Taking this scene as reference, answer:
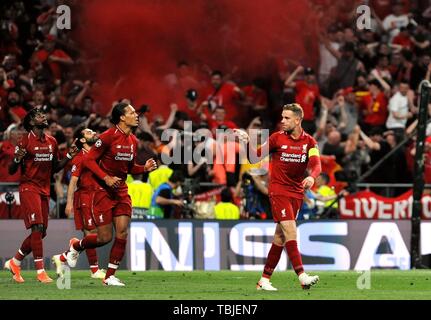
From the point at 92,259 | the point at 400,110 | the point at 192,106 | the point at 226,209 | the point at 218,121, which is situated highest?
the point at 192,106

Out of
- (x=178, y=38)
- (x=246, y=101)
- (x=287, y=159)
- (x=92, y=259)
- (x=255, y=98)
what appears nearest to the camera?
(x=287, y=159)

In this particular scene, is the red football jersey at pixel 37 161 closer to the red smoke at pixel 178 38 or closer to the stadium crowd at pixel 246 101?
the stadium crowd at pixel 246 101

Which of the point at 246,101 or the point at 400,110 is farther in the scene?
the point at 246,101

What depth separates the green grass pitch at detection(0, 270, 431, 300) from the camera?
612 inches

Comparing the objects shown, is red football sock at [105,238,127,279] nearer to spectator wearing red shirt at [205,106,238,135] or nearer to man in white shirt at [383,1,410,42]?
spectator wearing red shirt at [205,106,238,135]

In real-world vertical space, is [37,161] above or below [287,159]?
above

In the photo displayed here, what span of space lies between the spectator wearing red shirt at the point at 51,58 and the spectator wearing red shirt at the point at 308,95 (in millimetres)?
4762

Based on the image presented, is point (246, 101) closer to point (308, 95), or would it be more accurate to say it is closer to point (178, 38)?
point (308, 95)

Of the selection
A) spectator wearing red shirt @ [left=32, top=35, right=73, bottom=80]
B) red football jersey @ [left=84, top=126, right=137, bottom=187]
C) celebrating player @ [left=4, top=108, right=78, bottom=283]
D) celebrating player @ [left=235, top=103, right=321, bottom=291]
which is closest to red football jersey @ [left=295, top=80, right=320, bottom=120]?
spectator wearing red shirt @ [left=32, top=35, right=73, bottom=80]

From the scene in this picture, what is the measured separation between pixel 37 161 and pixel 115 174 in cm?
178

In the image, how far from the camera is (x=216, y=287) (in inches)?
681

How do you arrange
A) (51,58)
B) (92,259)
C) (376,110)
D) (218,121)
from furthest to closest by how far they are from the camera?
(51,58) < (376,110) < (218,121) < (92,259)

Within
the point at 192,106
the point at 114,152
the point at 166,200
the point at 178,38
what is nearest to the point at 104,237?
the point at 114,152

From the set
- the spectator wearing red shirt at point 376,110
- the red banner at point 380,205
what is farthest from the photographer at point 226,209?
the spectator wearing red shirt at point 376,110
